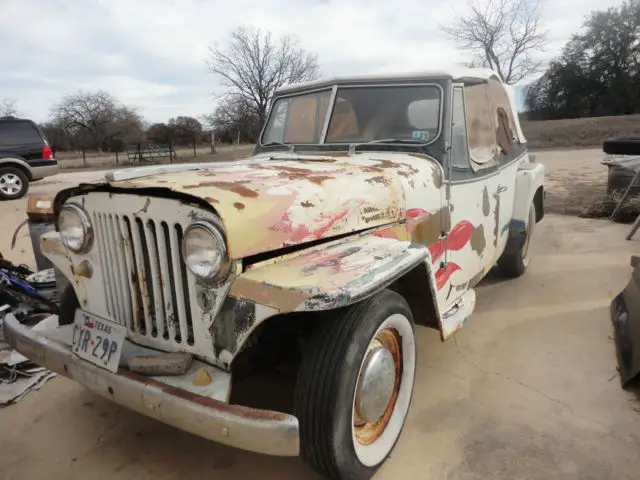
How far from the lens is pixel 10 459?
2.34 m

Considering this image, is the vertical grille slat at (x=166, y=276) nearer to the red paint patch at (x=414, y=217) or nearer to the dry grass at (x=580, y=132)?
the red paint patch at (x=414, y=217)

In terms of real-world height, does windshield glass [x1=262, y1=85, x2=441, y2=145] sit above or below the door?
above

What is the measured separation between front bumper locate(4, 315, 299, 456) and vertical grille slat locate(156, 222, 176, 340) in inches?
9.2

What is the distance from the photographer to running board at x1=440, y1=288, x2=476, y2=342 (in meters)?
2.68

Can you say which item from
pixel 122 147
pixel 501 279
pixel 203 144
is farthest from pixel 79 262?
pixel 122 147

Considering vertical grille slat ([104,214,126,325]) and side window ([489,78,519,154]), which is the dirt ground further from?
side window ([489,78,519,154])

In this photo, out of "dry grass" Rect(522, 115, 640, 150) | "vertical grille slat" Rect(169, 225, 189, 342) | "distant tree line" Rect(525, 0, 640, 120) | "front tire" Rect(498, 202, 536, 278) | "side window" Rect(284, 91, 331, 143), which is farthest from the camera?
"distant tree line" Rect(525, 0, 640, 120)

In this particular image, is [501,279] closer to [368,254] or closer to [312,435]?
[368,254]

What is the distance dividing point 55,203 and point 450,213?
7.35 ft

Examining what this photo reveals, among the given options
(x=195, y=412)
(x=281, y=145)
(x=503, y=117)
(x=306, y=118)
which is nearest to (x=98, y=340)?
(x=195, y=412)

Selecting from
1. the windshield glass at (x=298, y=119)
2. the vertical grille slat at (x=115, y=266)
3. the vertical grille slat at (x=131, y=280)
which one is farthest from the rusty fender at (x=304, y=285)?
the windshield glass at (x=298, y=119)

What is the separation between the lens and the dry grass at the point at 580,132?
20.9 meters

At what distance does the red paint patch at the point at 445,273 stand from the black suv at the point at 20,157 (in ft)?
35.8

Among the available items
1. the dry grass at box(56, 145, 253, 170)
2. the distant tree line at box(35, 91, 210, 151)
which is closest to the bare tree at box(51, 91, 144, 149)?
the distant tree line at box(35, 91, 210, 151)
